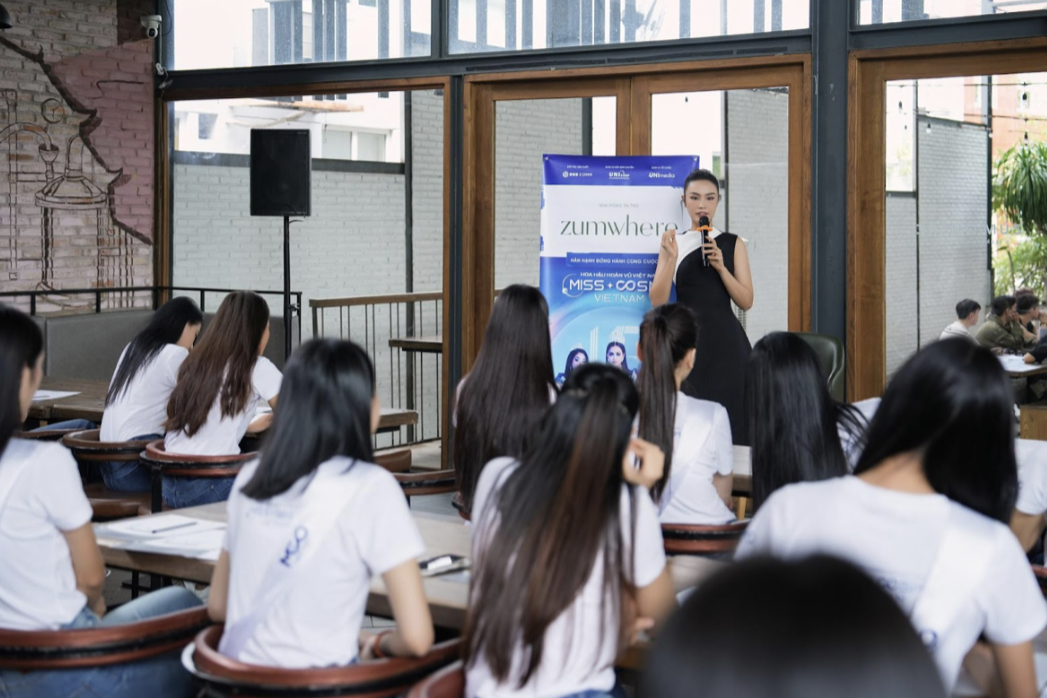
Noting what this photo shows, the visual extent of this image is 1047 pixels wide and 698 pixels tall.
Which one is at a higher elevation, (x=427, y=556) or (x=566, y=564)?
(x=566, y=564)

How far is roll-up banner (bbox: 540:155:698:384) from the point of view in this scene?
6.13 meters

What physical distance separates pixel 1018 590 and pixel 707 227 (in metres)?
4.06

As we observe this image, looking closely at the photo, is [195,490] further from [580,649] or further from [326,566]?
[580,649]

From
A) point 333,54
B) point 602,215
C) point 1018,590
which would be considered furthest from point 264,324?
point 333,54

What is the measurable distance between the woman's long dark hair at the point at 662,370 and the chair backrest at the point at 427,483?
30.9 inches

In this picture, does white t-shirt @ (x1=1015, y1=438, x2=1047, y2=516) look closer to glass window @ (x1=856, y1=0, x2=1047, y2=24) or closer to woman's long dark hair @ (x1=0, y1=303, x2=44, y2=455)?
woman's long dark hair @ (x1=0, y1=303, x2=44, y2=455)

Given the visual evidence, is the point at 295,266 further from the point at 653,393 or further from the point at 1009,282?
the point at 653,393

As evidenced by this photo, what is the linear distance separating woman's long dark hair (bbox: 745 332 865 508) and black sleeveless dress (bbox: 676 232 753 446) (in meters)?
2.56

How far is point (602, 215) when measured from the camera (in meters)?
6.22

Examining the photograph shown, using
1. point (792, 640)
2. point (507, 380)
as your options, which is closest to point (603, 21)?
point (507, 380)

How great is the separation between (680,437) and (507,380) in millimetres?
513

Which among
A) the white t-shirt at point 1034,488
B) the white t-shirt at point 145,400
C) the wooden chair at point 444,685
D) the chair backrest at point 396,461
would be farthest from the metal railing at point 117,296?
the wooden chair at point 444,685

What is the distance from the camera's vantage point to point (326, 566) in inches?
88.4

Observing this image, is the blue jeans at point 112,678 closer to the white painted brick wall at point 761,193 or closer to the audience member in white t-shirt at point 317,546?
the audience member in white t-shirt at point 317,546
